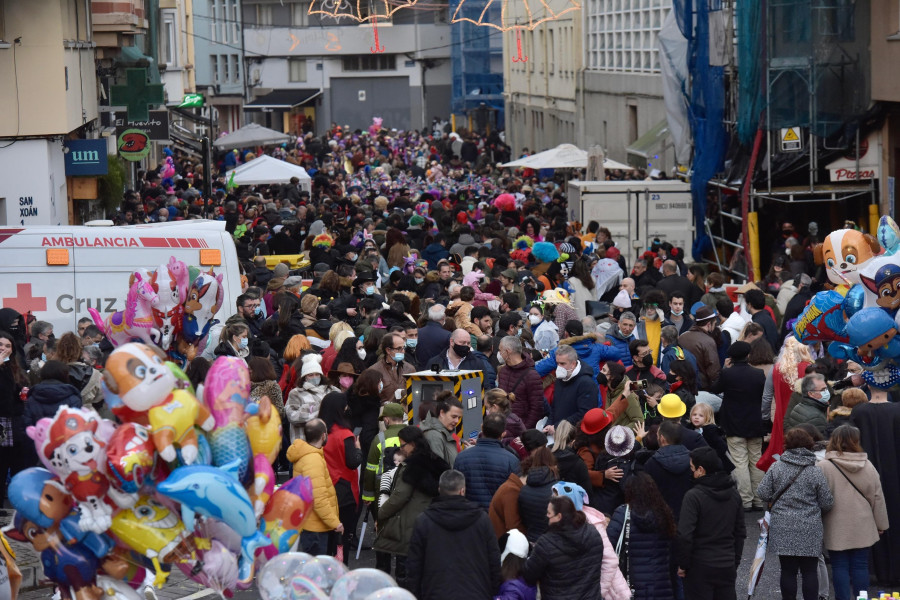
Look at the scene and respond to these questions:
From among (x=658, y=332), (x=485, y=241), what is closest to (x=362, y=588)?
(x=658, y=332)

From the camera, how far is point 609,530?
29.4 feet

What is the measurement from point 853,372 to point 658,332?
10.5 ft

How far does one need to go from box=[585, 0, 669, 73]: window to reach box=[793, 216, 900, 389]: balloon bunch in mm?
24263

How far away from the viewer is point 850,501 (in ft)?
31.9

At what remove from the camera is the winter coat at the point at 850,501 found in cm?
970

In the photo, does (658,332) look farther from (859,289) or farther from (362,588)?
(362,588)

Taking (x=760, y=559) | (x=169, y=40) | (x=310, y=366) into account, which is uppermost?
(x=169, y=40)

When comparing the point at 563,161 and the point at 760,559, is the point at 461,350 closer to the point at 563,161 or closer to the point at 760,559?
the point at 760,559

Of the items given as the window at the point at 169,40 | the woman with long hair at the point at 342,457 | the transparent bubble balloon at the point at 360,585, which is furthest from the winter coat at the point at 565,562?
the window at the point at 169,40

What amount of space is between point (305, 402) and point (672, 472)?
3.19m

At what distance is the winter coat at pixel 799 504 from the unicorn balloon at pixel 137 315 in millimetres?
5736

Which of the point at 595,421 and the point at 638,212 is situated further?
the point at 638,212

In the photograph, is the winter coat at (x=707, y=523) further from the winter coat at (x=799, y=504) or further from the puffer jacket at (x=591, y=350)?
the puffer jacket at (x=591, y=350)

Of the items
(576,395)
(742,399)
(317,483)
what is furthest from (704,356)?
(317,483)
